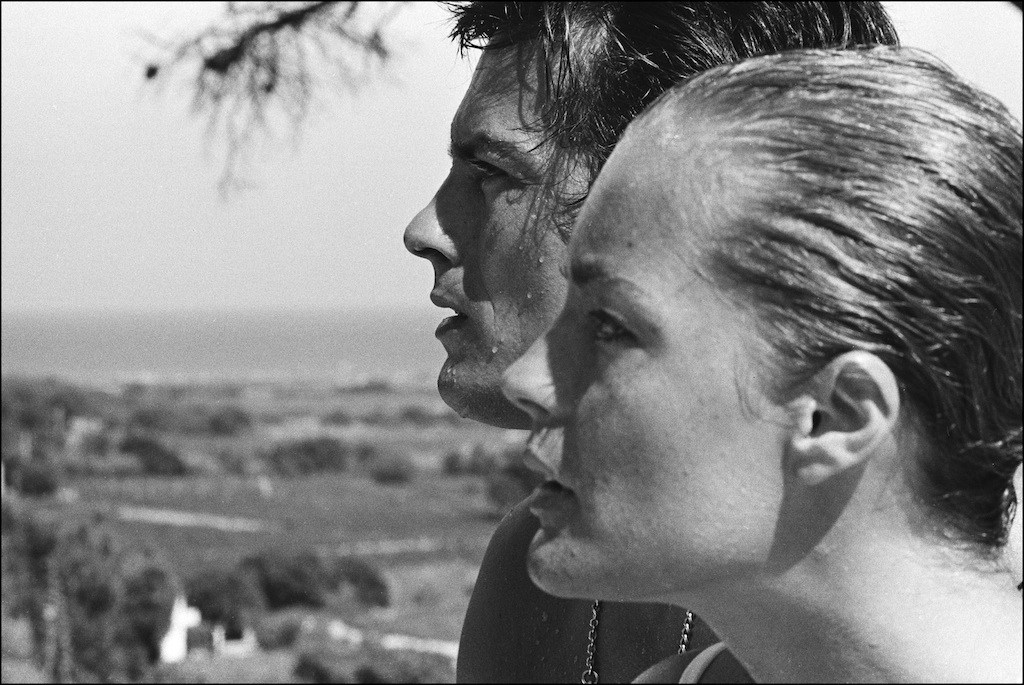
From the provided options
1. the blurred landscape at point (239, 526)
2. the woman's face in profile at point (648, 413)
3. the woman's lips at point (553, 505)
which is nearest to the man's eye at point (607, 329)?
the woman's face in profile at point (648, 413)

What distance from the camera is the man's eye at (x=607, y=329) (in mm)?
857

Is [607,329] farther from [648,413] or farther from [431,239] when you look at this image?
[431,239]

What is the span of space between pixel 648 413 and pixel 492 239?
0.58 meters

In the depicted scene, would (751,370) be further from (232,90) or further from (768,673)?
(232,90)

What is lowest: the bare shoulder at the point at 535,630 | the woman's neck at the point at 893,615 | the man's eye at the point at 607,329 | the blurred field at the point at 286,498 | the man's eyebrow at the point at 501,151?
the blurred field at the point at 286,498

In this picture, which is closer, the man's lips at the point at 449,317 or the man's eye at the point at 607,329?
the man's eye at the point at 607,329

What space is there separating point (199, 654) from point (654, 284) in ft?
25.4

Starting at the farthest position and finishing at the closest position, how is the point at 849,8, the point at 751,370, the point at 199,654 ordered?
the point at 199,654, the point at 849,8, the point at 751,370

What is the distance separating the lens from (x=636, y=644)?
4.69 feet

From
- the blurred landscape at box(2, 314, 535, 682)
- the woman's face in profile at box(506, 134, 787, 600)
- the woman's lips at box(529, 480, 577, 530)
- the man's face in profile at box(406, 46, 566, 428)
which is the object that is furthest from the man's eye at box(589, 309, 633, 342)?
the blurred landscape at box(2, 314, 535, 682)

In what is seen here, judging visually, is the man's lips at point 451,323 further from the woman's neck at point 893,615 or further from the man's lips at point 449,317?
the woman's neck at point 893,615

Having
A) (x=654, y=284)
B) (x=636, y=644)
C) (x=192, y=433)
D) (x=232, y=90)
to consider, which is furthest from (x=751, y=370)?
(x=192, y=433)

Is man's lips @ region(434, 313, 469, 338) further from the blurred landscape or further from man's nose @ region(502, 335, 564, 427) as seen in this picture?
the blurred landscape

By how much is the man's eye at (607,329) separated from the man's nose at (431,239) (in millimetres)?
552
